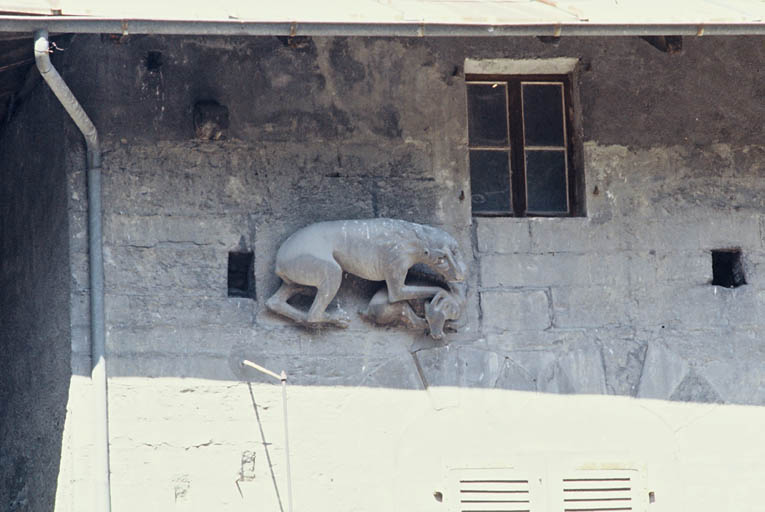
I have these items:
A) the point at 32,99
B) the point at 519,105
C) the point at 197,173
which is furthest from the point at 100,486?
the point at 519,105

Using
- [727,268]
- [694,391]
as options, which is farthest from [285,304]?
[727,268]

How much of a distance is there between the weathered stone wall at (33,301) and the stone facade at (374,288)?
0.10m

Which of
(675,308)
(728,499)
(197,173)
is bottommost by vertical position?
(728,499)

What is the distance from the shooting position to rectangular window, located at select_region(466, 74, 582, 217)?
9.93m

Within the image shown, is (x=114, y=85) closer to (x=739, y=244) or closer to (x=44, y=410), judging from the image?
(x=44, y=410)

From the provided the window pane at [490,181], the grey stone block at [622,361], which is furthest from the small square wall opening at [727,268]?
the window pane at [490,181]

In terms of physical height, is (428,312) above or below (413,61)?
below

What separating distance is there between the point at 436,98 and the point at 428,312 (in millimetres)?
1164

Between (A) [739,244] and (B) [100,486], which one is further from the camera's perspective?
(A) [739,244]

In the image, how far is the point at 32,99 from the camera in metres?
10.1

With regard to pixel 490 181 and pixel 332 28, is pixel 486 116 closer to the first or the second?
pixel 490 181

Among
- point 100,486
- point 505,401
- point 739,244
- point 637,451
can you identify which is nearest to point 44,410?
point 100,486

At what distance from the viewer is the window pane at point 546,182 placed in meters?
9.95

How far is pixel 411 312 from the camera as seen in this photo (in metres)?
9.46
